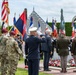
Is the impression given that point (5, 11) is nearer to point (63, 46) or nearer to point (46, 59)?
point (46, 59)

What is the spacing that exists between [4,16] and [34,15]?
780 centimetres

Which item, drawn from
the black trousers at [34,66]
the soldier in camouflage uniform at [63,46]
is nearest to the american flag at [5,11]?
the soldier in camouflage uniform at [63,46]

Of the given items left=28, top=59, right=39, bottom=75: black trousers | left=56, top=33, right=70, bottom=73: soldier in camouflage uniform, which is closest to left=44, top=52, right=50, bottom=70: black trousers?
left=56, top=33, right=70, bottom=73: soldier in camouflage uniform

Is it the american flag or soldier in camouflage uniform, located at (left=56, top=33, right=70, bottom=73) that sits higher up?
the american flag

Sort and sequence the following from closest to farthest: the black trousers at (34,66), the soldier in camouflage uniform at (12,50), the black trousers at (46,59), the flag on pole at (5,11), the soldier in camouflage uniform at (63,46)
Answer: the black trousers at (34,66) → the soldier in camouflage uniform at (12,50) → the soldier in camouflage uniform at (63,46) → the black trousers at (46,59) → the flag on pole at (5,11)

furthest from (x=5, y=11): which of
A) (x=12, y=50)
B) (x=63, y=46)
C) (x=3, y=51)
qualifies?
(x=12, y=50)

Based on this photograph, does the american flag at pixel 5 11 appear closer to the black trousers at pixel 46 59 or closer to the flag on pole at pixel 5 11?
the flag on pole at pixel 5 11

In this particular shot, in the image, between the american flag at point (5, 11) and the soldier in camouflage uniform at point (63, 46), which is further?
the american flag at point (5, 11)

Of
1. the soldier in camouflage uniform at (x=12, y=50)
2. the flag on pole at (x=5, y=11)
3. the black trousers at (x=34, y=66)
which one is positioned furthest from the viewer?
the flag on pole at (x=5, y=11)

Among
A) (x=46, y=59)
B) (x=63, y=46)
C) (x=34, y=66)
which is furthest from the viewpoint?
(x=46, y=59)

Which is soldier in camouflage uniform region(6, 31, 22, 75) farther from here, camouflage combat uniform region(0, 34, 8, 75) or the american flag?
the american flag

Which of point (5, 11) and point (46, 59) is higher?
point (5, 11)

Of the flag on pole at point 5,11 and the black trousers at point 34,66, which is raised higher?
the flag on pole at point 5,11

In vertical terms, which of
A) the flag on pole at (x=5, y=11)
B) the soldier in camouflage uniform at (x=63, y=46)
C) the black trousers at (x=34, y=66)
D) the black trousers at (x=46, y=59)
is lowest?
the black trousers at (x=34, y=66)
